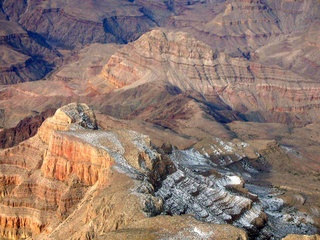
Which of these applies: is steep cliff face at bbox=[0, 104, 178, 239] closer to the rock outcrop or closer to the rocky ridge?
the rocky ridge

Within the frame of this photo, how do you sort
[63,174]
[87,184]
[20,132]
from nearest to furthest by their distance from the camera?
[87,184] → [63,174] → [20,132]

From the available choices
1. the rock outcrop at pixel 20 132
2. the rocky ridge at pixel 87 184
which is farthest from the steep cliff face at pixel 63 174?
the rock outcrop at pixel 20 132

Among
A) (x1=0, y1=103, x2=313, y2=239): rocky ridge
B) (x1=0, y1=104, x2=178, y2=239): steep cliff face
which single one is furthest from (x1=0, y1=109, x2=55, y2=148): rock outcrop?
(x1=0, y1=104, x2=178, y2=239): steep cliff face

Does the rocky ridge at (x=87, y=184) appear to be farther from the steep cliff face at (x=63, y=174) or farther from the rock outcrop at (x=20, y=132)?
the rock outcrop at (x=20, y=132)

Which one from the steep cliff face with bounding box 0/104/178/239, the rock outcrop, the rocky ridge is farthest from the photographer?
the rock outcrop

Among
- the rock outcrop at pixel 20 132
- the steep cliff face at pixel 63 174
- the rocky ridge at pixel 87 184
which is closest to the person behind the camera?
the rocky ridge at pixel 87 184

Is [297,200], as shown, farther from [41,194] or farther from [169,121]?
[169,121]

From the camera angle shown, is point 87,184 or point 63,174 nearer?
point 87,184

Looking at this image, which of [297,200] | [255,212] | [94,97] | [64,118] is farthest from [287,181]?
[94,97]

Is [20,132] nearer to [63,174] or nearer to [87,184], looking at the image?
[63,174]

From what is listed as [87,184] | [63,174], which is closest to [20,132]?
[63,174]

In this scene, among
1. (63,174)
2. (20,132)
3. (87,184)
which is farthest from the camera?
(20,132)
